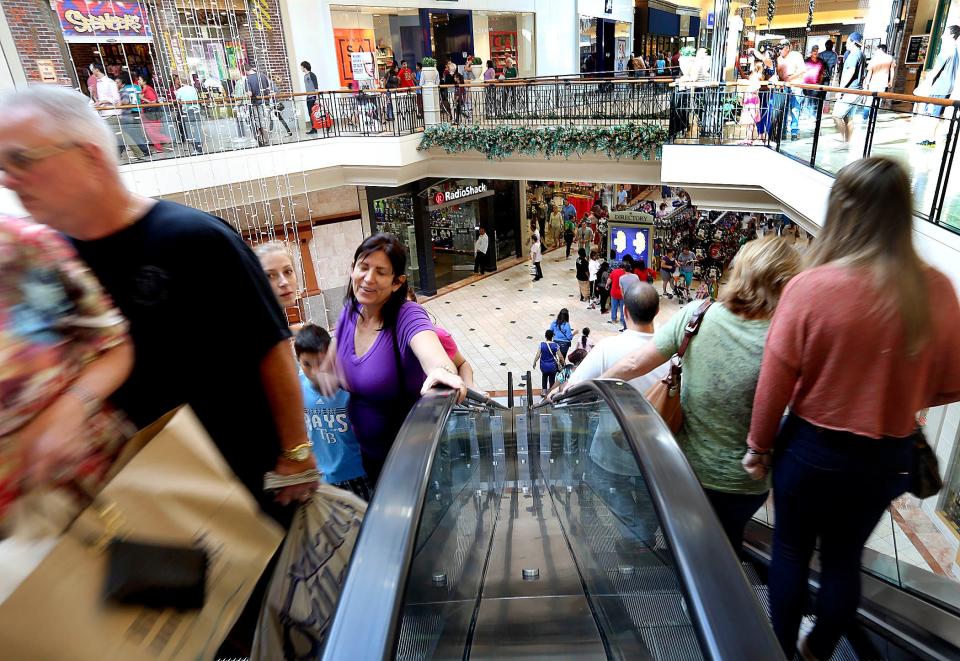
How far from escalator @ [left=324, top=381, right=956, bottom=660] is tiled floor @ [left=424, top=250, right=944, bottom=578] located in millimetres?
8001

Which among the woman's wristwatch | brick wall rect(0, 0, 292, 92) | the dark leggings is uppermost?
brick wall rect(0, 0, 292, 92)

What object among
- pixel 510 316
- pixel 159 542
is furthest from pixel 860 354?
pixel 510 316

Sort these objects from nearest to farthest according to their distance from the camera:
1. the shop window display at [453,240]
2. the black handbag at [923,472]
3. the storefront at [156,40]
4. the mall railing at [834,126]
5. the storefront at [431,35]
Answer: the black handbag at [923,472]
the mall railing at [834,126]
the storefront at [156,40]
the storefront at [431,35]
the shop window display at [453,240]

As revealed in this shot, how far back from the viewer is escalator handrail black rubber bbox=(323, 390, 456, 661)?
942 millimetres

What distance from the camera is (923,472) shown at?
179cm

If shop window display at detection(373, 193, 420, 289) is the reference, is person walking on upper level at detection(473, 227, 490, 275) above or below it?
below

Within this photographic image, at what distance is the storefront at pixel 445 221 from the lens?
52.1ft

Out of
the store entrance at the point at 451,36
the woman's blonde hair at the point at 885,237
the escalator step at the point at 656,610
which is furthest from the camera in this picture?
the store entrance at the point at 451,36

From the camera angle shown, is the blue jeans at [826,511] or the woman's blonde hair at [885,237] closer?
the woman's blonde hair at [885,237]

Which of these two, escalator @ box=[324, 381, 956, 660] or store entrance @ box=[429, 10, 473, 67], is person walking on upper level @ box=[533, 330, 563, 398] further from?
store entrance @ box=[429, 10, 473, 67]

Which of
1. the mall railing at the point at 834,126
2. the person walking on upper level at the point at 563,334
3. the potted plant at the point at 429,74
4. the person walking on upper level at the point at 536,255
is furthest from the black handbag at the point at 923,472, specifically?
the person walking on upper level at the point at 536,255

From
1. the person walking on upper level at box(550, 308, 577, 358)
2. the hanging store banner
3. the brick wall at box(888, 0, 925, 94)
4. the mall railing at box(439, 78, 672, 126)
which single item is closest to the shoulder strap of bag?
the person walking on upper level at box(550, 308, 577, 358)

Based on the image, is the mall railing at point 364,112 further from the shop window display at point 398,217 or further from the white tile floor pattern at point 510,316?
the white tile floor pattern at point 510,316

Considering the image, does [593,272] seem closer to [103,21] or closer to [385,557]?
[103,21]
